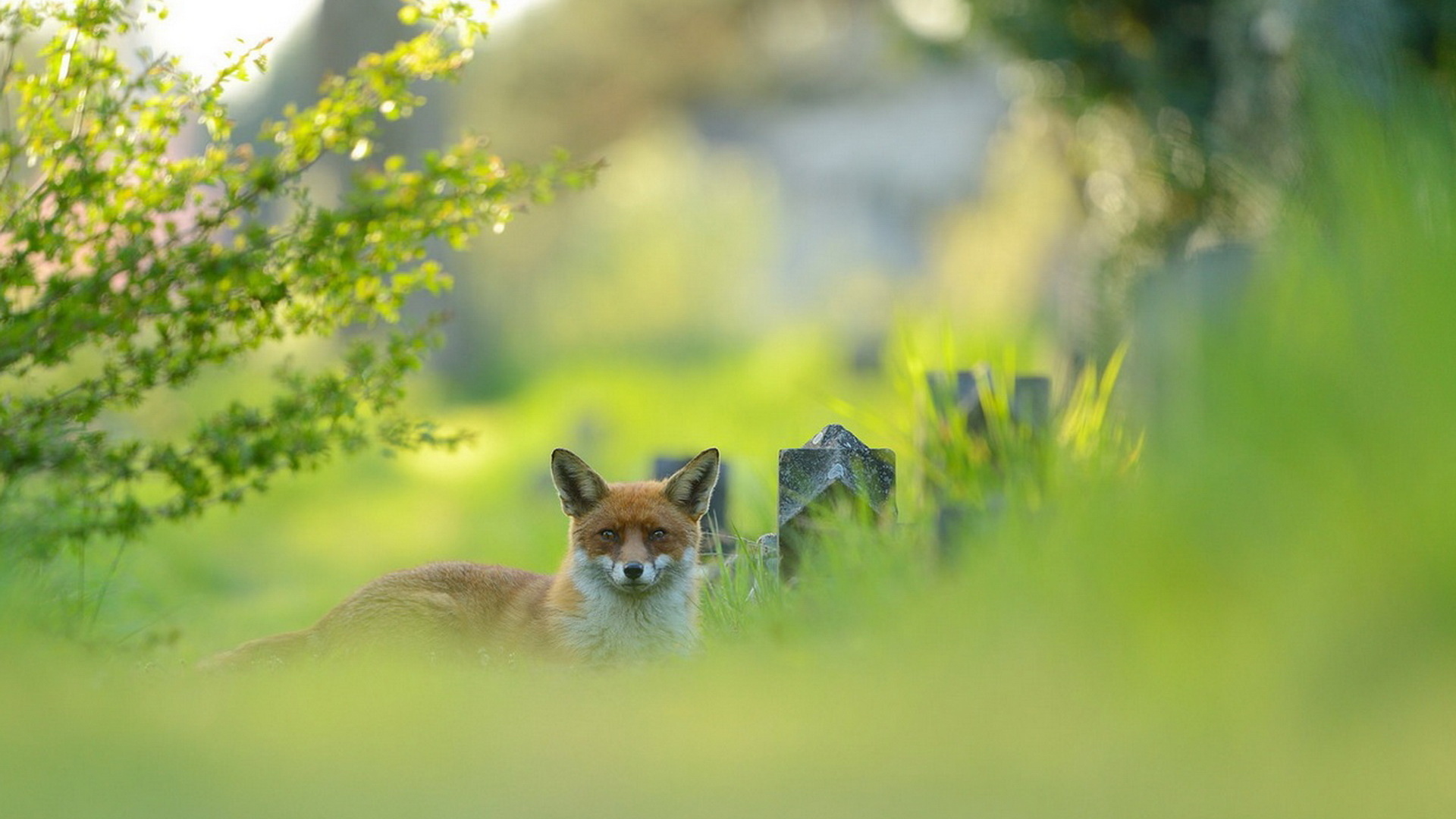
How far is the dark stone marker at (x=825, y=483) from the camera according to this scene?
4414 millimetres

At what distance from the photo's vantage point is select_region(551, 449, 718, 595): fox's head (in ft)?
14.7

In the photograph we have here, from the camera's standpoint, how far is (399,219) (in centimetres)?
473

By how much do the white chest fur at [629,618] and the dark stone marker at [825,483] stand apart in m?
0.37

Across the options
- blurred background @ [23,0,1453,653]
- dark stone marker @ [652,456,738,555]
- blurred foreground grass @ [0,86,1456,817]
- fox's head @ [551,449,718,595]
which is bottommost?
blurred foreground grass @ [0,86,1456,817]

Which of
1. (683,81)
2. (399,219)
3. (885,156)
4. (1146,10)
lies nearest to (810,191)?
(885,156)

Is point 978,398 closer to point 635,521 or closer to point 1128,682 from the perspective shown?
point 635,521

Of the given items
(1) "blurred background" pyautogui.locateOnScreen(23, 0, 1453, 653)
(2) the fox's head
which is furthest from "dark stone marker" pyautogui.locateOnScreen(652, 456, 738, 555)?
(2) the fox's head

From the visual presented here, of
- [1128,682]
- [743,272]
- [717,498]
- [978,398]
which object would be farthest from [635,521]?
[743,272]

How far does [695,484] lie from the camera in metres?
4.63

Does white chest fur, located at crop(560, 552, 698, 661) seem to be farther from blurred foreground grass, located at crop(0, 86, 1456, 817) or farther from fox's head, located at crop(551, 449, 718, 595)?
blurred foreground grass, located at crop(0, 86, 1456, 817)

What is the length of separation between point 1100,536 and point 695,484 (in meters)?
1.92

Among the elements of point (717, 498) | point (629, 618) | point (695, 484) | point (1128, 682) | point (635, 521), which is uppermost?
point (717, 498)

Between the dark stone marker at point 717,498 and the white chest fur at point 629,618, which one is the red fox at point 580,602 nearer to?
the white chest fur at point 629,618

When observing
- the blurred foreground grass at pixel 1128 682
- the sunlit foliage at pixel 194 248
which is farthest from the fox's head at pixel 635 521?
the blurred foreground grass at pixel 1128 682
